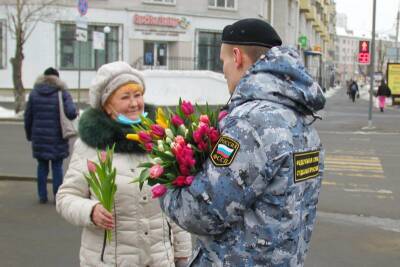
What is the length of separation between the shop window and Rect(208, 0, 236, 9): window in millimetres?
4256

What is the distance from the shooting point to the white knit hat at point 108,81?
10.3ft

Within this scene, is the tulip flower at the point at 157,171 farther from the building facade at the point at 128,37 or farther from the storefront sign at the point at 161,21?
the storefront sign at the point at 161,21

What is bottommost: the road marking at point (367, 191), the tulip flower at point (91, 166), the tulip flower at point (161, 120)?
the road marking at point (367, 191)

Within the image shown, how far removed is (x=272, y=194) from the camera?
201 centimetres

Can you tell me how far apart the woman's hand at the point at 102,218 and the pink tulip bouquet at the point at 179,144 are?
0.65 metres

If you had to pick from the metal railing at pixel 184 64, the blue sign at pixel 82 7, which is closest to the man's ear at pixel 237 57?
the blue sign at pixel 82 7

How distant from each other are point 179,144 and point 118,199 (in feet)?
3.01

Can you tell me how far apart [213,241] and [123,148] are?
3.50 ft

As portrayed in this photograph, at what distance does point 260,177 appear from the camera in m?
1.97

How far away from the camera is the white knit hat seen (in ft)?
10.3

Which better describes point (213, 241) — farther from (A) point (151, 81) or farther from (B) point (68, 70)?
(B) point (68, 70)

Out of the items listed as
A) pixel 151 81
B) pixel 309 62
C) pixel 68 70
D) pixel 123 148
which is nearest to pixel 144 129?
pixel 123 148

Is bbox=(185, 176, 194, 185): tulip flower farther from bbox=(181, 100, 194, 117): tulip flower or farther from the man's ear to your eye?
the man's ear

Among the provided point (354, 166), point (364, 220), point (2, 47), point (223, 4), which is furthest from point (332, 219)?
point (223, 4)
